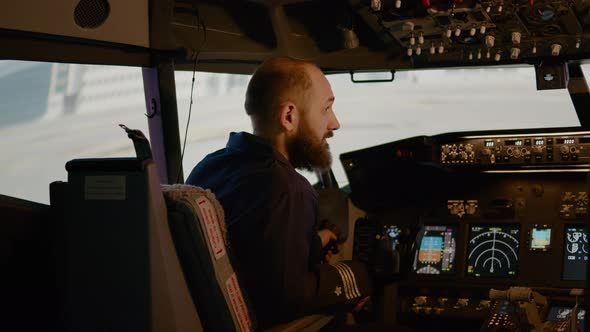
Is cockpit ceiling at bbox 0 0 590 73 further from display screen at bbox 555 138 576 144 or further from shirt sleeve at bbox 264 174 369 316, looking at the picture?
shirt sleeve at bbox 264 174 369 316

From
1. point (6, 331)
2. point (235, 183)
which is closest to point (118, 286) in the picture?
point (6, 331)

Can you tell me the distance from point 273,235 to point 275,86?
1.80ft

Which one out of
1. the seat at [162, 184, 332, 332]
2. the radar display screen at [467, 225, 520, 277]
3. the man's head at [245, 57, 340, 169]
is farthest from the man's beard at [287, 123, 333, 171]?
the radar display screen at [467, 225, 520, 277]

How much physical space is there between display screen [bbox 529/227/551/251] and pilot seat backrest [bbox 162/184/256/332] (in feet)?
5.47

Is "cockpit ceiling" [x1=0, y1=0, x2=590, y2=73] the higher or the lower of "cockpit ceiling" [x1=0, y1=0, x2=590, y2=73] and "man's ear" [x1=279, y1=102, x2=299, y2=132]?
the higher

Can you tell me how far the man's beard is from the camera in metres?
2.34

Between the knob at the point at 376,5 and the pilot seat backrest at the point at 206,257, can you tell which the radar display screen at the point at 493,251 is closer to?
the knob at the point at 376,5

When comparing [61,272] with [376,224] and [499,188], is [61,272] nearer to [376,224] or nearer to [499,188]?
[376,224]

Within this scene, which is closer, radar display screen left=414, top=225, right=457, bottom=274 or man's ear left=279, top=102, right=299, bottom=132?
man's ear left=279, top=102, right=299, bottom=132

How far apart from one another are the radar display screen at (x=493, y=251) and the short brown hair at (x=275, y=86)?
4.51ft

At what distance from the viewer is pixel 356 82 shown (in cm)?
389

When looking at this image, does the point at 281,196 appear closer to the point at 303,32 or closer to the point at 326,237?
the point at 326,237

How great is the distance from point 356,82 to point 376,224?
113 centimetres

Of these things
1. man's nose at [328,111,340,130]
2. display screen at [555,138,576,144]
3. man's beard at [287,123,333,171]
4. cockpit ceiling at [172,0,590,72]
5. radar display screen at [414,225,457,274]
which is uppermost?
cockpit ceiling at [172,0,590,72]
